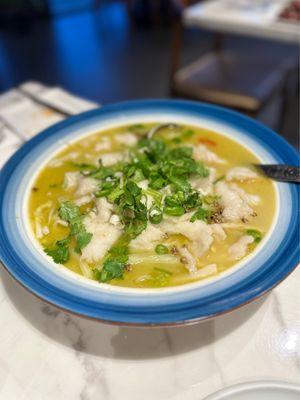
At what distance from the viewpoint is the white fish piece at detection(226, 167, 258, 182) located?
4.14 feet

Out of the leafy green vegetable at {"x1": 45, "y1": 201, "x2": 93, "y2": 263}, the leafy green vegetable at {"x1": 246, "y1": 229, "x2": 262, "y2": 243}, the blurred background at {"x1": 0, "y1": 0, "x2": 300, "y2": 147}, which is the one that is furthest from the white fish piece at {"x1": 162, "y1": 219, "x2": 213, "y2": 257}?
the blurred background at {"x1": 0, "y1": 0, "x2": 300, "y2": 147}

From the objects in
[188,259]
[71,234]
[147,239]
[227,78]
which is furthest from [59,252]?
[227,78]

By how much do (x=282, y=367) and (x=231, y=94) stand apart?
11.0 ft

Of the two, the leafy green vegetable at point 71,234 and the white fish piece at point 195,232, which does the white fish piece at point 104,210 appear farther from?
the white fish piece at point 195,232

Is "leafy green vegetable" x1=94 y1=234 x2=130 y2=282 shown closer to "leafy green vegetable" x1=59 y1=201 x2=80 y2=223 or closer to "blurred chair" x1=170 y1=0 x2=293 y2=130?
"leafy green vegetable" x1=59 y1=201 x2=80 y2=223

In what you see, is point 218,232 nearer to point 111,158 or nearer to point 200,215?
point 200,215

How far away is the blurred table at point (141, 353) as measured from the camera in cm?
91

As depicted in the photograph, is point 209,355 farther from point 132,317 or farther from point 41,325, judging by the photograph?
point 41,325

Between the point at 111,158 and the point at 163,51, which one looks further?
the point at 163,51

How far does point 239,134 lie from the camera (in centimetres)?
143

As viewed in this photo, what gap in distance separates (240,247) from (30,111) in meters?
1.34

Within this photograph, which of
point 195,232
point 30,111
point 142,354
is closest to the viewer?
point 142,354

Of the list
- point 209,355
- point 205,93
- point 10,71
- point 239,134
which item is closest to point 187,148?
point 239,134

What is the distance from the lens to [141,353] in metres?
0.97
